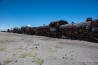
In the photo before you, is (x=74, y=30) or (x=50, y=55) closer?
(x=50, y=55)

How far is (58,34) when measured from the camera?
3203 cm

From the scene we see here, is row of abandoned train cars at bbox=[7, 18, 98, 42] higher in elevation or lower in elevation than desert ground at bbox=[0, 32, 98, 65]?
higher

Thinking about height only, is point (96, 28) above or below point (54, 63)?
above

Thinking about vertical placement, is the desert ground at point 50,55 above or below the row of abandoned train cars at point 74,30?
below

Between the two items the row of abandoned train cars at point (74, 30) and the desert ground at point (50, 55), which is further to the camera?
the row of abandoned train cars at point (74, 30)

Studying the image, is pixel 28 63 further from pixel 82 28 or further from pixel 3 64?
pixel 82 28

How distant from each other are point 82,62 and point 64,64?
1.18 metres

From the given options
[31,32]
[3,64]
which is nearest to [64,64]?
[3,64]

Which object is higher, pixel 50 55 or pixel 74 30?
pixel 74 30

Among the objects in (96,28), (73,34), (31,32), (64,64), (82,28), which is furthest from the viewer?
(31,32)

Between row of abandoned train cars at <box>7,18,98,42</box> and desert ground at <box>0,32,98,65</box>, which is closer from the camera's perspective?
desert ground at <box>0,32,98,65</box>

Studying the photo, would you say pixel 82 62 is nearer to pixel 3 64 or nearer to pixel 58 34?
pixel 3 64

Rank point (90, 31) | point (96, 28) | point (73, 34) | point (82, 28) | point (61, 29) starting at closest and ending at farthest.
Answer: point (96, 28) < point (90, 31) < point (82, 28) < point (73, 34) < point (61, 29)

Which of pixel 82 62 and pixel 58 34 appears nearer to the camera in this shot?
pixel 82 62
